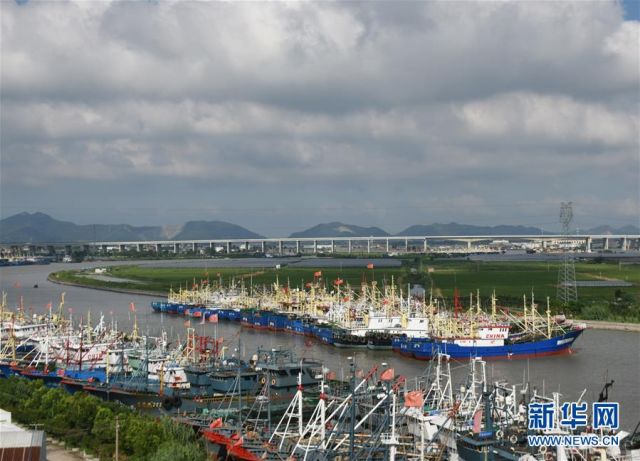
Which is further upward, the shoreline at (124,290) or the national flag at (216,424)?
the national flag at (216,424)

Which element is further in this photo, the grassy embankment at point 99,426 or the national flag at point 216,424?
the national flag at point 216,424

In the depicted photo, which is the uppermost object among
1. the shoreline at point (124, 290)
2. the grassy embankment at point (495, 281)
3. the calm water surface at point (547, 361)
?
the grassy embankment at point (495, 281)

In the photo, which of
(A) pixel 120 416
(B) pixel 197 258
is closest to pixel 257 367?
(A) pixel 120 416

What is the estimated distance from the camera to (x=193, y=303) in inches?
2625

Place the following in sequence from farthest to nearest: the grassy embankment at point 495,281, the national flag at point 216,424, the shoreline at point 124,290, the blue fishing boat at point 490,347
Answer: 1. the shoreline at point 124,290
2. the grassy embankment at point 495,281
3. the blue fishing boat at point 490,347
4. the national flag at point 216,424

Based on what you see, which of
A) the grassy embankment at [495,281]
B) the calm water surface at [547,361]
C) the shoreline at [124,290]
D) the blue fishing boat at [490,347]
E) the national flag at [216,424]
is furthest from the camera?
the shoreline at [124,290]

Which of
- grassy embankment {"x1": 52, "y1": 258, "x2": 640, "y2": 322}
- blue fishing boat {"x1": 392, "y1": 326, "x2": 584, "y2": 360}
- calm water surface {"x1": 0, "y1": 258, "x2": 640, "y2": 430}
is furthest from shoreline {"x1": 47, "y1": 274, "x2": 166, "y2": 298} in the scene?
blue fishing boat {"x1": 392, "y1": 326, "x2": 584, "y2": 360}

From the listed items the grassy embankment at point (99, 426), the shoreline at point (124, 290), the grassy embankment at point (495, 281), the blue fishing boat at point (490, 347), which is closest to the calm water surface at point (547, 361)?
the blue fishing boat at point (490, 347)

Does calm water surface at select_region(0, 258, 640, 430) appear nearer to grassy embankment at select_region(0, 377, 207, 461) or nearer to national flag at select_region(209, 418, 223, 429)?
national flag at select_region(209, 418, 223, 429)

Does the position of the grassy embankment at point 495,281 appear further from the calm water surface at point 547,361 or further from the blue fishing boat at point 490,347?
the blue fishing boat at point 490,347

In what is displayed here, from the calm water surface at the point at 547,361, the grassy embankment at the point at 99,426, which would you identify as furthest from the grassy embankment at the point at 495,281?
the grassy embankment at the point at 99,426

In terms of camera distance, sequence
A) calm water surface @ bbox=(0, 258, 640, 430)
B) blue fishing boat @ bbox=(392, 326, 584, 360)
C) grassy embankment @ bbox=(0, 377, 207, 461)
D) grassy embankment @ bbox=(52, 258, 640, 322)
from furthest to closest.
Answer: grassy embankment @ bbox=(52, 258, 640, 322) → blue fishing boat @ bbox=(392, 326, 584, 360) → calm water surface @ bbox=(0, 258, 640, 430) → grassy embankment @ bbox=(0, 377, 207, 461)

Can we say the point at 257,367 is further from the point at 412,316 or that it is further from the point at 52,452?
the point at 412,316

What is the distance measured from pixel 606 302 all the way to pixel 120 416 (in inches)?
1805
